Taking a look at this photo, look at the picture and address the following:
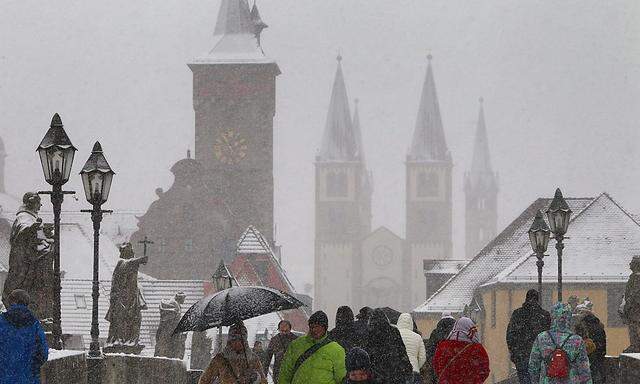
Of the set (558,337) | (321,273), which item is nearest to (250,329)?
(558,337)

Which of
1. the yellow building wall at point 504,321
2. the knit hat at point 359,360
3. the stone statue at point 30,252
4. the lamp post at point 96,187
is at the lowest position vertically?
the yellow building wall at point 504,321

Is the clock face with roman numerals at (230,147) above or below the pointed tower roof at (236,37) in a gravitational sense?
Answer: below

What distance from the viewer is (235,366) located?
11367 mm

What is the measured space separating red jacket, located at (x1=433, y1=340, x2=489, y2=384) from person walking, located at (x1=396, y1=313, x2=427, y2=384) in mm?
1719

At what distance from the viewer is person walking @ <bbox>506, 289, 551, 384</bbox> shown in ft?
55.1

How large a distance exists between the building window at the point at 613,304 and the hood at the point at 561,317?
41034 mm

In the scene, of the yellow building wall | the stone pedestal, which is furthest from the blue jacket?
the yellow building wall

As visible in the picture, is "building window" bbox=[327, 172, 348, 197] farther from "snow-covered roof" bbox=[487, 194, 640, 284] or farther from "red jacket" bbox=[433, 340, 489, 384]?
"red jacket" bbox=[433, 340, 489, 384]

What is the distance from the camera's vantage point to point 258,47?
96875 millimetres

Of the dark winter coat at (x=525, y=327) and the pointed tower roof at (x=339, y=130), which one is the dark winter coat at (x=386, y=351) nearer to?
the dark winter coat at (x=525, y=327)

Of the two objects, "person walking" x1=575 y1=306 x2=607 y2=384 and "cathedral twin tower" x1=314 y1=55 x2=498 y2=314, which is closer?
"person walking" x1=575 y1=306 x2=607 y2=384

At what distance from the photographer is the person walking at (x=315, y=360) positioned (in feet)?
36.9

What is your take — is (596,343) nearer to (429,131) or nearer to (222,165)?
(222,165)

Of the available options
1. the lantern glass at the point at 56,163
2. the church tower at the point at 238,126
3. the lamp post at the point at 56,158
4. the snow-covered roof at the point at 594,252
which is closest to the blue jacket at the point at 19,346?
the lamp post at the point at 56,158
